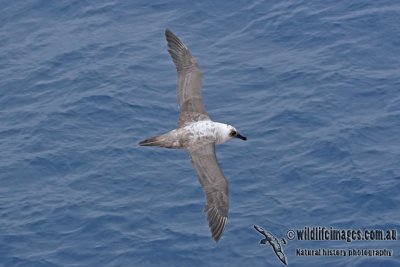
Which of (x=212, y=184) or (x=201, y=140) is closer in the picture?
(x=212, y=184)

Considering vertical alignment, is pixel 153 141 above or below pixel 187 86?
below

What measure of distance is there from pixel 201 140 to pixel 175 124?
8.96 m

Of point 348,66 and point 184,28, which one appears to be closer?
point 348,66

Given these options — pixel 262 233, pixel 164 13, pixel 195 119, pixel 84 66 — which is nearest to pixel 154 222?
pixel 262 233

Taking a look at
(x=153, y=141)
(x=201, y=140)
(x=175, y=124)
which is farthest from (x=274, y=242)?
(x=153, y=141)

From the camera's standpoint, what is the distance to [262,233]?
114 feet

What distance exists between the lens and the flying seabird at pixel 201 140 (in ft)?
96.4

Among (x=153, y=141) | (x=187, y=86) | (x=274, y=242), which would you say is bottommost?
(x=274, y=242)

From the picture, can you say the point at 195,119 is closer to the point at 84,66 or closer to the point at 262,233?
the point at 262,233

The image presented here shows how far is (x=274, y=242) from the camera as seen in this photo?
113ft

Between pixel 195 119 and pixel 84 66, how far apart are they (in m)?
12.6

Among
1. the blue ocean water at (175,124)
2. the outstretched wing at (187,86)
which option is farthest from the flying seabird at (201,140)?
the blue ocean water at (175,124)

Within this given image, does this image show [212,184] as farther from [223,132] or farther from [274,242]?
[274,242]

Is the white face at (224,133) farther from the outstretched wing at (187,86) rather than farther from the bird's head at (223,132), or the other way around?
the outstretched wing at (187,86)
